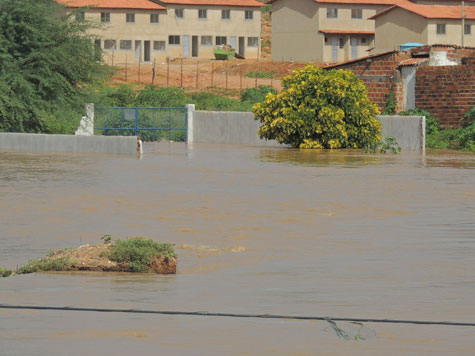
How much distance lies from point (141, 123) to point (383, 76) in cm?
1136

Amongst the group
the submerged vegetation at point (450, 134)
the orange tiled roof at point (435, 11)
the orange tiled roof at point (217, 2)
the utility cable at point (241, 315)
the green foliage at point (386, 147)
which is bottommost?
the utility cable at point (241, 315)

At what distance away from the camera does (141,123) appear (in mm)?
51906

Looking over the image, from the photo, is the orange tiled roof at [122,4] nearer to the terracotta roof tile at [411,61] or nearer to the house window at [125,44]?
the house window at [125,44]

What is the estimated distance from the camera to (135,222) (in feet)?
59.1

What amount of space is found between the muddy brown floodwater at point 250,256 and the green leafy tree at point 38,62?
13.9 meters

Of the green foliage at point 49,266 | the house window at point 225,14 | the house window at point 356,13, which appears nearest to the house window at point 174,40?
the house window at point 225,14

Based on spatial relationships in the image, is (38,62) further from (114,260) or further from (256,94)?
(114,260)

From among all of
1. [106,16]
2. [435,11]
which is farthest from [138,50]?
[435,11]

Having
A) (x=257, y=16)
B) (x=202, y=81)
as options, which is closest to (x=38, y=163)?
(x=202, y=81)

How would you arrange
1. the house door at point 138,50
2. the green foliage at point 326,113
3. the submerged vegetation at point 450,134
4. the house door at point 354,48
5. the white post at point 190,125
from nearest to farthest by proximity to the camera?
the green foliage at point 326,113
the submerged vegetation at point 450,134
the white post at point 190,125
the house door at point 354,48
the house door at point 138,50

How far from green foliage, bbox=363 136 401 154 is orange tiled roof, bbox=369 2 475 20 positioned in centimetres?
4812

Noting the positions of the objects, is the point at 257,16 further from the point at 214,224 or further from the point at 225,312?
the point at 225,312

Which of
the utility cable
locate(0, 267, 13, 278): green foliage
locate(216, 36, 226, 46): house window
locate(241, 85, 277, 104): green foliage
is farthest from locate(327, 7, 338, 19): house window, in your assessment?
the utility cable

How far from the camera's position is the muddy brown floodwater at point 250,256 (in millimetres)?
8609
